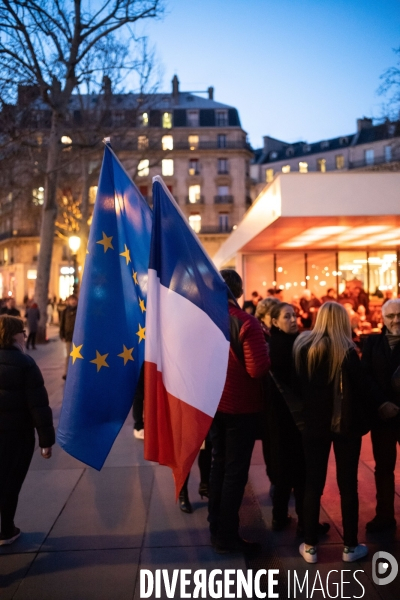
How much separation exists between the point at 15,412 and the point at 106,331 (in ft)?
3.43

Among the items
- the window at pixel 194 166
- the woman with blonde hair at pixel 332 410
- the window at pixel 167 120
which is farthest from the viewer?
the window at pixel 194 166

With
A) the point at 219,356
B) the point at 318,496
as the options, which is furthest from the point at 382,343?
the point at 219,356

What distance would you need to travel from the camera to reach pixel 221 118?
58.2 m

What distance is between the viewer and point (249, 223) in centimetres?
1548

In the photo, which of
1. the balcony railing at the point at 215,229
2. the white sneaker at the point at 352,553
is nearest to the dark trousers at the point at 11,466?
the white sneaker at the point at 352,553

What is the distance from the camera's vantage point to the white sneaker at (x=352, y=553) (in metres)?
3.74

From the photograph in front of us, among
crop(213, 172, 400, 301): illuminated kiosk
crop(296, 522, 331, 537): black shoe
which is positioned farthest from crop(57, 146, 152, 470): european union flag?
crop(213, 172, 400, 301): illuminated kiosk

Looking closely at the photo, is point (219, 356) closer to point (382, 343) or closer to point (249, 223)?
point (382, 343)

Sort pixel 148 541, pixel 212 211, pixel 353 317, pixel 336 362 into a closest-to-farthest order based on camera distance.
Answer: pixel 336 362, pixel 148 541, pixel 353 317, pixel 212 211

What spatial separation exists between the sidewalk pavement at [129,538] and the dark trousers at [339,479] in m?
0.24

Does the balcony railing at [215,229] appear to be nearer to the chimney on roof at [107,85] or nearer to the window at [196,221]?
the window at [196,221]

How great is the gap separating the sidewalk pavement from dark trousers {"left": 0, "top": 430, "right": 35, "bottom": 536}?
243mm

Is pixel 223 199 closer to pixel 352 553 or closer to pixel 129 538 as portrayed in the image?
pixel 129 538

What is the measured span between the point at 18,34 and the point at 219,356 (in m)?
16.4
